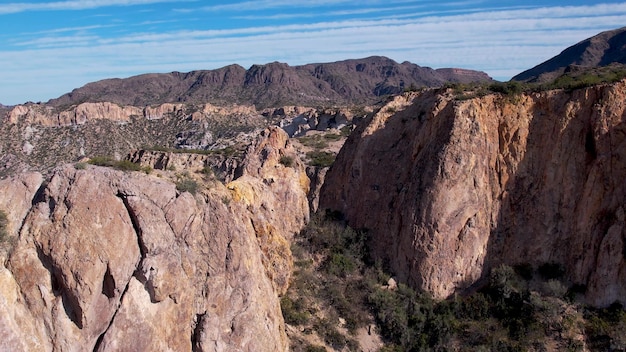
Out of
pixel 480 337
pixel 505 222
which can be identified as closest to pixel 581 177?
pixel 505 222

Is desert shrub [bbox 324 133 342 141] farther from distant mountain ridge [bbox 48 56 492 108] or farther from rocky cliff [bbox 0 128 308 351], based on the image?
distant mountain ridge [bbox 48 56 492 108]

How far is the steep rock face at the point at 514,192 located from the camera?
21.8 meters

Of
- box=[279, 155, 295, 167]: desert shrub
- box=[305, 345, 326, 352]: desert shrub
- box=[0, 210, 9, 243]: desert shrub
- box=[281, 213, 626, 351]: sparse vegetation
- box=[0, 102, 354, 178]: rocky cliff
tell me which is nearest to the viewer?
box=[0, 210, 9, 243]: desert shrub

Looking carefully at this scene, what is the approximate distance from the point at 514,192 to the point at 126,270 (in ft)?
53.8

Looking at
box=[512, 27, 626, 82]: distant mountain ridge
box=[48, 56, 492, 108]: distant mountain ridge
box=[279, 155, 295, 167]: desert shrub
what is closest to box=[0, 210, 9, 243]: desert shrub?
box=[279, 155, 295, 167]: desert shrub

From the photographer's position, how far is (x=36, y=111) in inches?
3270

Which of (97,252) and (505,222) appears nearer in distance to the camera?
(97,252)

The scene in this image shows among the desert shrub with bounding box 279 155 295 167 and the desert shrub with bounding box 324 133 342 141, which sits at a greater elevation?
the desert shrub with bounding box 279 155 295 167

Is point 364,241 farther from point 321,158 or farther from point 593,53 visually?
point 593,53

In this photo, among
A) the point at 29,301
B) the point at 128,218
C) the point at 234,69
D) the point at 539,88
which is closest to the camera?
the point at 29,301

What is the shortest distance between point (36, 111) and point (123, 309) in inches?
3066

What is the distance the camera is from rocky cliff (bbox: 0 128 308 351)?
15.4 meters

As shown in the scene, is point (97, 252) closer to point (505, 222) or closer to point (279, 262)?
point (279, 262)

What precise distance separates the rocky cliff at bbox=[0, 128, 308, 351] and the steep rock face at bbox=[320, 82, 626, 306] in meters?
8.01
